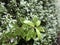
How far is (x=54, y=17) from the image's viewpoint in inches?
107

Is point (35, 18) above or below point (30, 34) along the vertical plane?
above

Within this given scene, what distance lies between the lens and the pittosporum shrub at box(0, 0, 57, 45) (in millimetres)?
2240

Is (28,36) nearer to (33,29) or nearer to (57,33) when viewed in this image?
(33,29)

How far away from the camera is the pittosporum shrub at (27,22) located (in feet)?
7.35

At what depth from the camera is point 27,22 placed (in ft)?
7.39

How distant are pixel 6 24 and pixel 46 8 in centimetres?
72

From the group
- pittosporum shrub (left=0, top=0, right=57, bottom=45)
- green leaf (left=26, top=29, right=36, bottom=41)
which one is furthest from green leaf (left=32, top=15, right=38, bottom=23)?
green leaf (left=26, top=29, right=36, bottom=41)

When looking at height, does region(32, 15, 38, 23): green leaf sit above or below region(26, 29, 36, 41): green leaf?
above

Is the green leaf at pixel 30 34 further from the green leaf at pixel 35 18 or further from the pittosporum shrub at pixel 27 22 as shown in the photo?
the green leaf at pixel 35 18

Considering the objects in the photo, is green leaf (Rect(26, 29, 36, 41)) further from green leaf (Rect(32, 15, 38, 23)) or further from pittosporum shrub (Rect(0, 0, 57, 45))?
green leaf (Rect(32, 15, 38, 23))

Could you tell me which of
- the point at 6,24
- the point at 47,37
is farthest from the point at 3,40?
the point at 47,37

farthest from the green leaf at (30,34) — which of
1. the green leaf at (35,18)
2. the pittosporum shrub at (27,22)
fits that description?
the green leaf at (35,18)

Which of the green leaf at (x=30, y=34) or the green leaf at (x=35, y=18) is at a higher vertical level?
the green leaf at (x=35, y=18)

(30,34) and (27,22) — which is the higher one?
(27,22)
